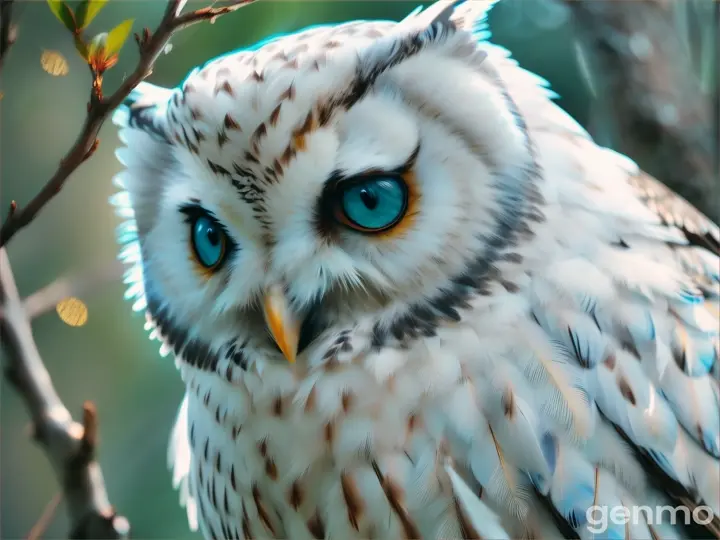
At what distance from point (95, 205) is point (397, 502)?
512 mm

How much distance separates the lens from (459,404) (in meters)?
0.63

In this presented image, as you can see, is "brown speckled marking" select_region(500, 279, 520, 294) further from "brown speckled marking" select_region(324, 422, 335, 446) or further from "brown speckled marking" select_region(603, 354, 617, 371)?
"brown speckled marking" select_region(324, 422, 335, 446)

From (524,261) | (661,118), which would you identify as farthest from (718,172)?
(524,261)

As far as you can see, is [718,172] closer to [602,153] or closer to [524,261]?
[602,153]

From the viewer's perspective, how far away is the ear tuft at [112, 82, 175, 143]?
26.9 inches

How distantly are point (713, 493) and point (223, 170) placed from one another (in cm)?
A: 54

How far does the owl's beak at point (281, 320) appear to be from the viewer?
61cm

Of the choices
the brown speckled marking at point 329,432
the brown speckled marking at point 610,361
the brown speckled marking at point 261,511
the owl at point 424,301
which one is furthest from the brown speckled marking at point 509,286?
the brown speckled marking at point 261,511

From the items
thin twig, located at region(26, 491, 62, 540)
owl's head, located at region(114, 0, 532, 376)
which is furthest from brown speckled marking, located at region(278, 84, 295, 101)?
thin twig, located at region(26, 491, 62, 540)

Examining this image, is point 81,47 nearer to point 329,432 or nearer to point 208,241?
point 208,241

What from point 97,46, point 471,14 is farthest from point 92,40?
point 471,14

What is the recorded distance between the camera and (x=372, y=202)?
0.60 meters

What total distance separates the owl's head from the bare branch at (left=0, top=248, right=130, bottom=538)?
17 centimetres

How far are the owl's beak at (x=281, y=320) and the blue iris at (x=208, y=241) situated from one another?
7cm
